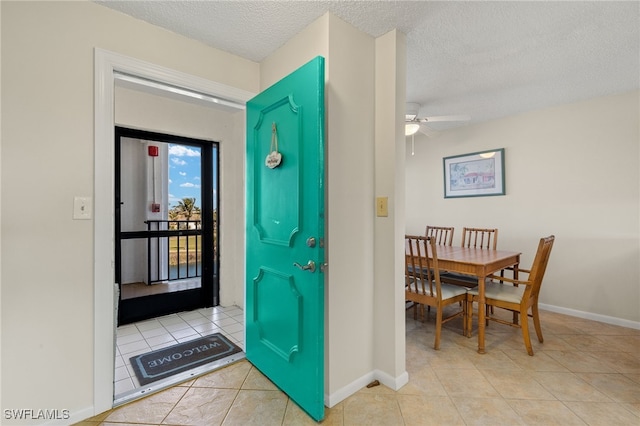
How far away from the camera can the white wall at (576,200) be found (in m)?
2.91

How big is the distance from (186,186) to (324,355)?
2.58m

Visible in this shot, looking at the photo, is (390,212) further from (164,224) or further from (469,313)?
(164,224)

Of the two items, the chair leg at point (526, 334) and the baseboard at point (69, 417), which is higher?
the chair leg at point (526, 334)

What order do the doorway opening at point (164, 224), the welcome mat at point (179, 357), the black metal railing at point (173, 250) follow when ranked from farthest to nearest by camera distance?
the black metal railing at point (173, 250), the doorway opening at point (164, 224), the welcome mat at point (179, 357)

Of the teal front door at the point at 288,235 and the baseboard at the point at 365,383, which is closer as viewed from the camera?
the teal front door at the point at 288,235

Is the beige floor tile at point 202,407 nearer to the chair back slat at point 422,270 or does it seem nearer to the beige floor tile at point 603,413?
the chair back slat at point 422,270

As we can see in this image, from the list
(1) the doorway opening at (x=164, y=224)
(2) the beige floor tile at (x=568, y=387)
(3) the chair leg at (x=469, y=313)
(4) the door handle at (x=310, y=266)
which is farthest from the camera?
(1) the doorway opening at (x=164, y=224)

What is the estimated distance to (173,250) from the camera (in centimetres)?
337

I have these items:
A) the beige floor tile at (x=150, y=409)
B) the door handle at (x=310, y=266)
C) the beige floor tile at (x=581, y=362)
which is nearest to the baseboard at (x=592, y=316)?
the beige floor tile at (x=581, y=362)

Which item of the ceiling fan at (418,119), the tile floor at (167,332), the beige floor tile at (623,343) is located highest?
the ceiling fan at (418,119)

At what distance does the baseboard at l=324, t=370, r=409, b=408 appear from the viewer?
5.69ft

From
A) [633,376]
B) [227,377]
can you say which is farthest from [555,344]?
[227,377]

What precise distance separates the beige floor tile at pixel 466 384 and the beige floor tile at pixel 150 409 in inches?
68.4

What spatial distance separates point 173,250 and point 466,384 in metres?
3.13
